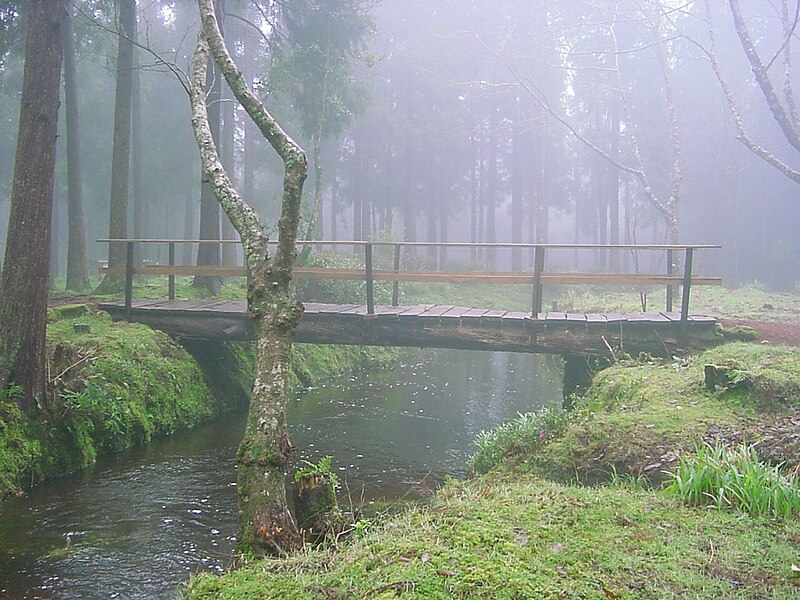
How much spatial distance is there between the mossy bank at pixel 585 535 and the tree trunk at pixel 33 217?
196 inches

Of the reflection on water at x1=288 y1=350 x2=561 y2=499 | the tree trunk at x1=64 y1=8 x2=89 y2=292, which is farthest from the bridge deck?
the tree trunk at x1=64 y1=8 x2=89 y2=292

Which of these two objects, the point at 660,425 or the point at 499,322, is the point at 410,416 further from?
the point at 660,425

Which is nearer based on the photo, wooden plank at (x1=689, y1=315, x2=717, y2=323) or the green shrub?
the green shrub

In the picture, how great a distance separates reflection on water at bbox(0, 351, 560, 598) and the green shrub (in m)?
3.39

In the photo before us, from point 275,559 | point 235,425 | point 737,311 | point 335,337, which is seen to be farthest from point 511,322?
point 737,311

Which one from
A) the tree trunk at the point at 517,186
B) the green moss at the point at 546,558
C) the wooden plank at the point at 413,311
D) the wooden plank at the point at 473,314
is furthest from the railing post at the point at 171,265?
the tree trunk at the point at 517,186

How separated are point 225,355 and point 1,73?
13868 mm

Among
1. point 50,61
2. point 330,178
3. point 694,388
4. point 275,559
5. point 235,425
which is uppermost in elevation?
point 330,178

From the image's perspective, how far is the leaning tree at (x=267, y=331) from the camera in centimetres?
466

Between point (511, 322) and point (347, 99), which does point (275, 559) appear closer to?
point (511, 322)

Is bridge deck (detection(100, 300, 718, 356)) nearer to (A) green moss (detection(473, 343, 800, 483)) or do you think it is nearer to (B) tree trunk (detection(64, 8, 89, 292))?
(A) green moss (detection(473, 343, 800, 483))

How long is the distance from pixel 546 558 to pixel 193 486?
5.04m

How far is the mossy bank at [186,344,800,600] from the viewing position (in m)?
3.53

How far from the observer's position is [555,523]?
4.45 m
